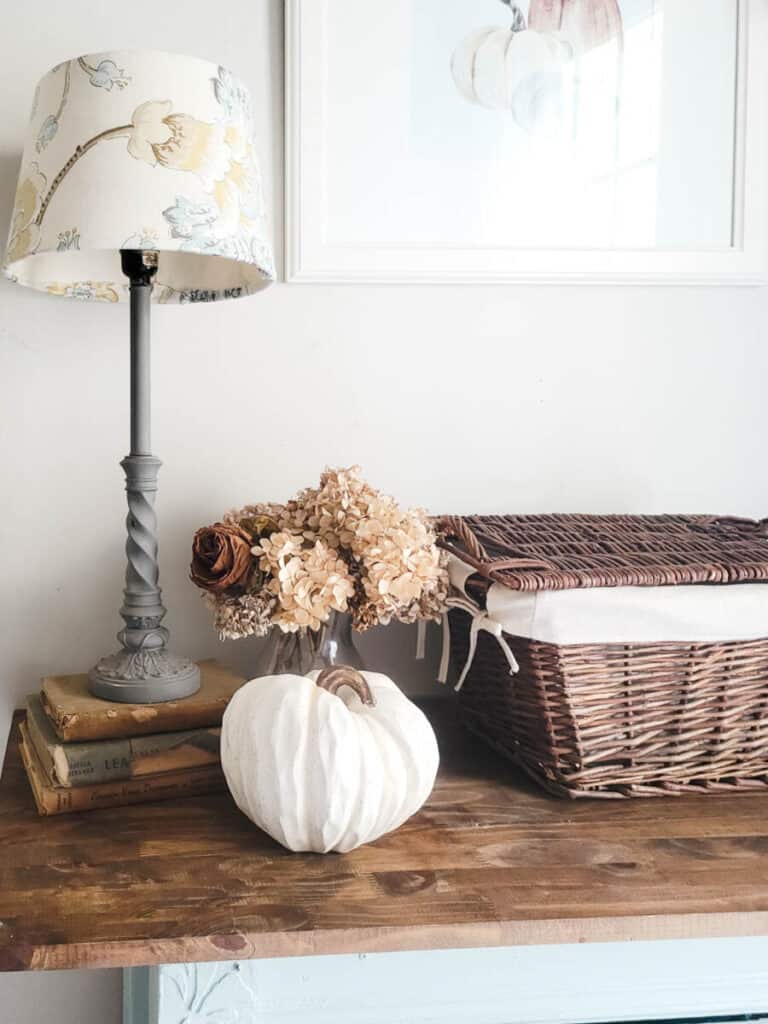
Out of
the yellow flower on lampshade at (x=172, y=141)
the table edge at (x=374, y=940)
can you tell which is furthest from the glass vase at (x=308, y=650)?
the yellow flower on lampshade at (x=172, y=141)

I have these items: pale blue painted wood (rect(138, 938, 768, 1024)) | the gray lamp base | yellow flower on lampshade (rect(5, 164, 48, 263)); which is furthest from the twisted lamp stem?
pale blue painted wood (rect(138, 938, 768, 1024))

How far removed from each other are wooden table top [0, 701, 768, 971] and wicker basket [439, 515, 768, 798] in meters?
0.03

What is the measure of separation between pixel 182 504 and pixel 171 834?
1.53 feet

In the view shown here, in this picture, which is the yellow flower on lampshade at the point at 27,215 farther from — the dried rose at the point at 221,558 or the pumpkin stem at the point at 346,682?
the pumpkin stem at the point at 346,682

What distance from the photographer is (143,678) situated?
0.93 metres

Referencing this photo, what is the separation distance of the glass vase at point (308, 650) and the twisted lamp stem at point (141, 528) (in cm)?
8

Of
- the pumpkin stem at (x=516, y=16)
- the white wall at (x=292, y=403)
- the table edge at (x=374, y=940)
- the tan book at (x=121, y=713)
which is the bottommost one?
the table edge at (x=374, y=940)

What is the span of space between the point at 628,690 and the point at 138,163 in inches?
25.6

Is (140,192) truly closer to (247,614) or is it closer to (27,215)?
(27,215)

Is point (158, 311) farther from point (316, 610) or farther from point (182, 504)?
point (316, 610)

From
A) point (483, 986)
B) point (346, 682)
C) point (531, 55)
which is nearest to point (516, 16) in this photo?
point (531, 55)

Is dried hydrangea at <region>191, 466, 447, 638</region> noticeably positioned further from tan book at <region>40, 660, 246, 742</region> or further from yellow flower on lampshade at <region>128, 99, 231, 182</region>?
A: yellow flower on lampshade at <region>128, 99, 231, 182</region>

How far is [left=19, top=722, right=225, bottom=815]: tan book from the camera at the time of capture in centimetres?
85

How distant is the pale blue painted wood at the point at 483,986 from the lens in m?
0.68
